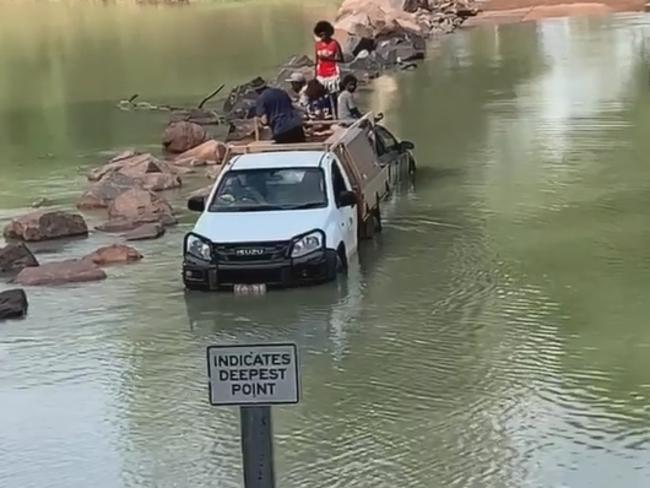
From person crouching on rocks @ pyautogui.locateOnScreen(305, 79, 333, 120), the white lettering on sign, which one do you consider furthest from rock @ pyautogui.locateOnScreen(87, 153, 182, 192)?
the white lettering on sign

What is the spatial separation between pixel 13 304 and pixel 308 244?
3389mm

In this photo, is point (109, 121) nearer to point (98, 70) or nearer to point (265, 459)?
point (98, 70)

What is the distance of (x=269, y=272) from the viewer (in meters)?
16.0

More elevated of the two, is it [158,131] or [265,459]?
[265,459]

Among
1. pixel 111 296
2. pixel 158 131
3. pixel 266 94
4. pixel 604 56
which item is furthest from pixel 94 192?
pixel 604 56

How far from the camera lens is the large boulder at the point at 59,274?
57.6 feet

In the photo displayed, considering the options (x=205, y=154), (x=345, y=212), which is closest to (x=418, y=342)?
(x=345, y=212)

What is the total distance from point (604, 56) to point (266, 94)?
25.4 meters

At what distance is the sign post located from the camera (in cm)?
578

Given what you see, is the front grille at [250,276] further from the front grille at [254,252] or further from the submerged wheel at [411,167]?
the submerged wheel at [411,167]

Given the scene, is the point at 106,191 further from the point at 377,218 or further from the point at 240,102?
the point at 240,102

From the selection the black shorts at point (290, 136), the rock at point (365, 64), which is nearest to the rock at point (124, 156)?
the black shorts at point (290, 136)

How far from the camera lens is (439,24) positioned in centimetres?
6016

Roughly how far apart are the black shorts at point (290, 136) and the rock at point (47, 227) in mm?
3716
